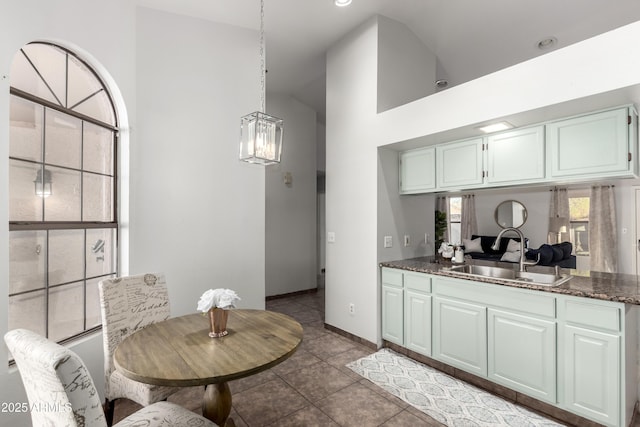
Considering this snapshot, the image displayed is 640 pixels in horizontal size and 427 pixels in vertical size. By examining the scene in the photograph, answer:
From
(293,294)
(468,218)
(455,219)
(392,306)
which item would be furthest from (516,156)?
(455,219)

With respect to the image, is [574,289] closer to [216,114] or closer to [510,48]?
[510,48]

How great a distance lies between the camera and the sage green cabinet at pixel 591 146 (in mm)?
1977

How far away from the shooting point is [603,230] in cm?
619

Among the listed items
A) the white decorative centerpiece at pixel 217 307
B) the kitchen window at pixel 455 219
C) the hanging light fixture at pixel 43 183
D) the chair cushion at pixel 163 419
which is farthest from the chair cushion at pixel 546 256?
the hanging light fixture at pixel 43 183

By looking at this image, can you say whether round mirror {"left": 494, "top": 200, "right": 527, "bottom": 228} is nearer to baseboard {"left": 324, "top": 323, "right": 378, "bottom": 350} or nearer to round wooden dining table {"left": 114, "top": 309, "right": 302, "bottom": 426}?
baseboard {"left": 324, "top": 323, "right": 378, "bottom": 350}

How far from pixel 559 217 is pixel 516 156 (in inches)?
227

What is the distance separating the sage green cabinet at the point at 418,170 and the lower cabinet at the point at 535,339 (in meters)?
0.90

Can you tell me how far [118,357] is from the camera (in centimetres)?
142

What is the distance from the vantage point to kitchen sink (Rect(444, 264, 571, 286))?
2.37 m

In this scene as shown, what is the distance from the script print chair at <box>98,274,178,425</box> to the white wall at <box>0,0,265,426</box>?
538 millimetres

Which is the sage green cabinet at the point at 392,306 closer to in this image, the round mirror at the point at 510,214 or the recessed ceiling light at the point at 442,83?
the recessed ceiling light at the point at 442,83

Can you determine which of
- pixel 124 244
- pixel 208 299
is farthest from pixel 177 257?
pixel 208 299

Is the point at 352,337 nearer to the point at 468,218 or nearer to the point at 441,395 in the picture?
the point at 441,395

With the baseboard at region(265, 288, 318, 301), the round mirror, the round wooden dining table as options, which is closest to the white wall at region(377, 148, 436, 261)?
the round wooden dining table
